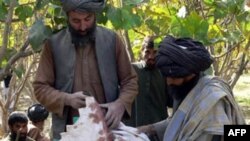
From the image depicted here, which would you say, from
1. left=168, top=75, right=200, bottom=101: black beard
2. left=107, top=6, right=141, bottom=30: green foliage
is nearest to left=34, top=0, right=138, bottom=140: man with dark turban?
left=107, top=6, right=141, bottom=30: green foliage

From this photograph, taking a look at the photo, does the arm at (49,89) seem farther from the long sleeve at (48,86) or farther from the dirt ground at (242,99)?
the dirt ground at (242,99)

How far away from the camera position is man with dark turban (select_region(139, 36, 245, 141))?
2.86 metres

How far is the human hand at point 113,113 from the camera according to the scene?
304 cm

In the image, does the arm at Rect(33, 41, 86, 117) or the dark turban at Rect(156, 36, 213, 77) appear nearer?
the dark turban at Rect(156, 36, 213, 77)

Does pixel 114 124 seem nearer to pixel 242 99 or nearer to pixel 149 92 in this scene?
pixel 149 92

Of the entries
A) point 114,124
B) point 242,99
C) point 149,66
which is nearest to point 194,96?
point 114,124

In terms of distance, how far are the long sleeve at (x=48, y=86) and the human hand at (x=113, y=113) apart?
0.90ft

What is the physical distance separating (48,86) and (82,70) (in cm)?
23

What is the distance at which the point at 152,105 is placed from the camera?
4.65 m

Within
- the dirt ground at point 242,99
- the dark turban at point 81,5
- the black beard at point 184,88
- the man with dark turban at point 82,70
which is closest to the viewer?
the black beard at point 184,88

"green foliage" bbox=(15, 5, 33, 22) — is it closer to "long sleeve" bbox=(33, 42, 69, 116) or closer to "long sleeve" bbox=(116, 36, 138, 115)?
"long sleeve" bbox=(33, 42, 69, 116)

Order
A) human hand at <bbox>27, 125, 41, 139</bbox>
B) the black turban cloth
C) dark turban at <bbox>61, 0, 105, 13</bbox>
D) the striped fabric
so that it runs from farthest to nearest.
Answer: the black turban cloth
human hand at <bbox>27, 125, 41, 139</bbox>
dark turban at <bbox>61, 0, 105, 13</bbox>
the striped fabric

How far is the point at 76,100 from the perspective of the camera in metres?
3.08

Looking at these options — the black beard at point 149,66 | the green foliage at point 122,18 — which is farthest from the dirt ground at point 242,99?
the green foliage at point 122,18
